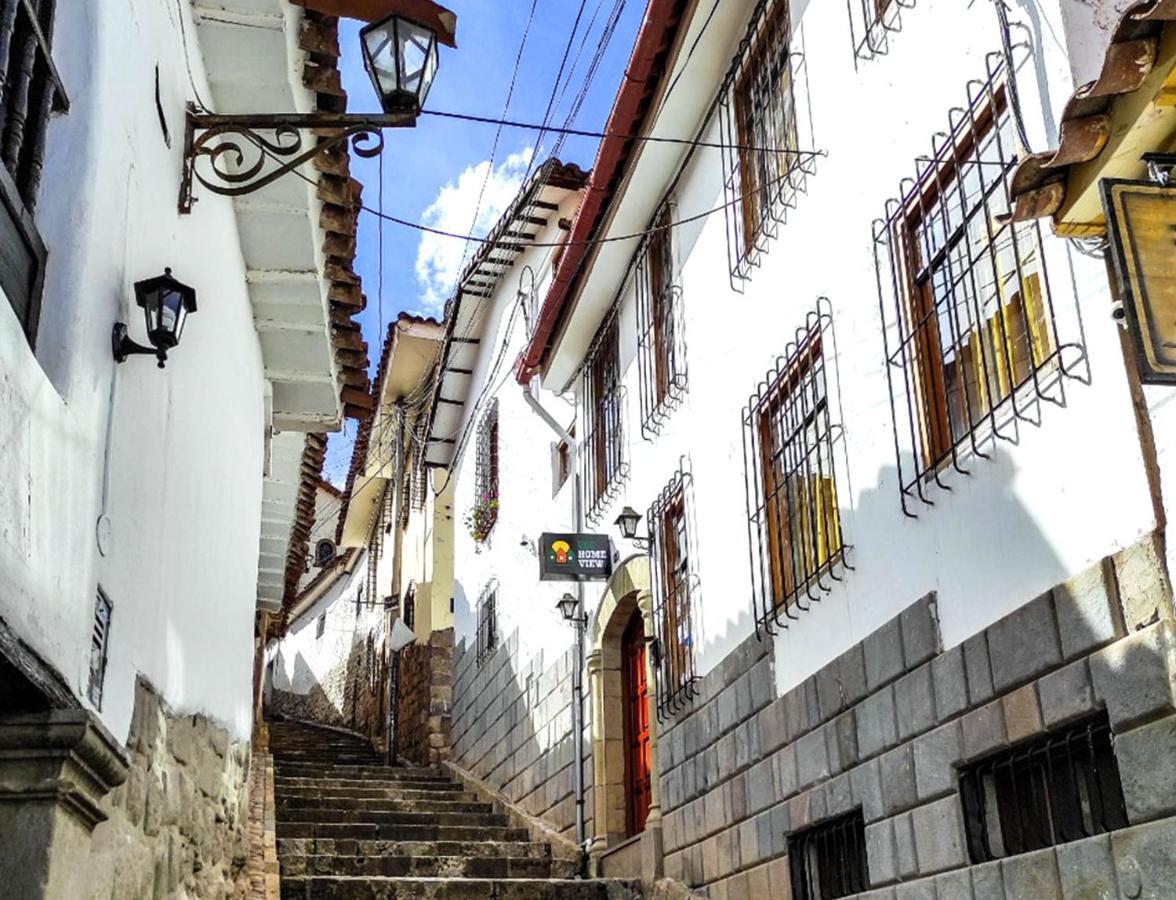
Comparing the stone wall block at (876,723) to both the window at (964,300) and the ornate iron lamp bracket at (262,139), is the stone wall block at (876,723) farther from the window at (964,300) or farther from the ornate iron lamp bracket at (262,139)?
the ornate iron lamp bracket at (262,139)

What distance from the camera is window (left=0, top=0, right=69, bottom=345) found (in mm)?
3645

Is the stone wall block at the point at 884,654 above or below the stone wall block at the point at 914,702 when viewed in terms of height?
above

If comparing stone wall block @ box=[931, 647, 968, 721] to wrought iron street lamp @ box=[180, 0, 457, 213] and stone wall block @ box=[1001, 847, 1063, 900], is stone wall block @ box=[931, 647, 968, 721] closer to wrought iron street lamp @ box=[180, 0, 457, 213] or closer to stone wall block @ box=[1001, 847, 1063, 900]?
stone wall block @ box=[1001, 847, 1063, 900]

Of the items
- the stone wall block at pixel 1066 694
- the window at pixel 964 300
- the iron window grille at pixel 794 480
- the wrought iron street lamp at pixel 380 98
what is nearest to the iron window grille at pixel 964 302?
the window at pixel 964 300

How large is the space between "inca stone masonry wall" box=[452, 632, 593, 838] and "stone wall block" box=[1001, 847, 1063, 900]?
650cm

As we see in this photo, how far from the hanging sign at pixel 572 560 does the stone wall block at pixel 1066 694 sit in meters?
6.63

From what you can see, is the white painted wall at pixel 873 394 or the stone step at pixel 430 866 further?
the stone step at pixel 430 866

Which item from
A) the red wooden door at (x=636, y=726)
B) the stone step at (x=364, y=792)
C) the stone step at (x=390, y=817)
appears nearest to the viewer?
the red wooden door at (x=636, y=726)

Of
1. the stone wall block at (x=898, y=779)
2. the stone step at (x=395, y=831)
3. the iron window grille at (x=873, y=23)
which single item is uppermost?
the iron window grille at (x=873, y=23)

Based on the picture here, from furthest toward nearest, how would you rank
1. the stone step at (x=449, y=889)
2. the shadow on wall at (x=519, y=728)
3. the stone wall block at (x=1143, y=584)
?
the shadow on wall at (x=519, y=728)
the stone step at (x=449, y=889)
the stone wall block at (x=1143, y=584)

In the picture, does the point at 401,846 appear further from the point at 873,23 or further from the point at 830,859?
the point at 873,23

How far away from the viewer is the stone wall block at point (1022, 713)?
15.3 feet

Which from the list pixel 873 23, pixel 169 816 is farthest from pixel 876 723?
pixel 873 23

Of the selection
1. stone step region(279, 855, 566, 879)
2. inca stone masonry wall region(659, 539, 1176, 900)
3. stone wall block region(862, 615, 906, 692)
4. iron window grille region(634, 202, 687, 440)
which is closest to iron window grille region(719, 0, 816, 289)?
iron window grille region(634, 202, 687, 440)
